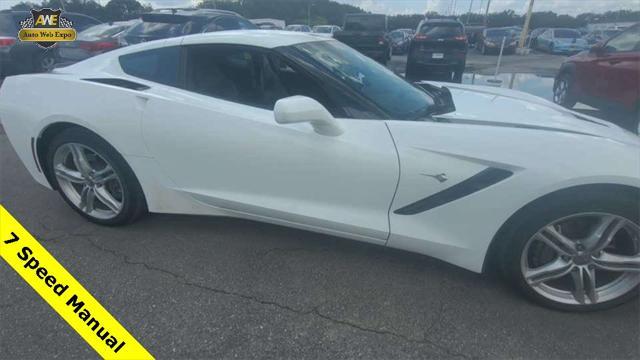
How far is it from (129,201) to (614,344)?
279cm

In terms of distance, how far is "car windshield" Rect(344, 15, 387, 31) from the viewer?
11.5m

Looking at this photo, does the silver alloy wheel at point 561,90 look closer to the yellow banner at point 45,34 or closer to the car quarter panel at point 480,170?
the car quarter panel at point 480,170

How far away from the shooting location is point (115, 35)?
25.9ft

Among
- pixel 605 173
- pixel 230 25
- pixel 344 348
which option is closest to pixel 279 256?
pixel 344 348

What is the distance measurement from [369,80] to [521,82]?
7.28 m

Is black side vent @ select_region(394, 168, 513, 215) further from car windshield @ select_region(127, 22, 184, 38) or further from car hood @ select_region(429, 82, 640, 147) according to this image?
car windshield @ select_region(127, 22, 184, 38)

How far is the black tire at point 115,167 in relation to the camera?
7.81ft

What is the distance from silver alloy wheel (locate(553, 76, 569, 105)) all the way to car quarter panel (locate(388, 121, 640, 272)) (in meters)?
4.51

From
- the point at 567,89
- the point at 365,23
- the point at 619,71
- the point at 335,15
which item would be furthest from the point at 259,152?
the point at 335,15

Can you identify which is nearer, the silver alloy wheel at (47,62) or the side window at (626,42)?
the side window at (626,42)

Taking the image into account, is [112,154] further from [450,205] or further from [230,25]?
[230,25]

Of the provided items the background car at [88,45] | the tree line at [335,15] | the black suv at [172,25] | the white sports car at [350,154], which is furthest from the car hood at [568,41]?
the tree line at [335,15]

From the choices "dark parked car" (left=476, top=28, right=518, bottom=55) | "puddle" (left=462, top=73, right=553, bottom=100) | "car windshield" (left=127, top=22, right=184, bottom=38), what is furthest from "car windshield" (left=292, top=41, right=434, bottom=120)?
"dark parked car" (left=476, top=28, right=518, bottom=55)

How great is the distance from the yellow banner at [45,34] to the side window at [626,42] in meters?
9.50
